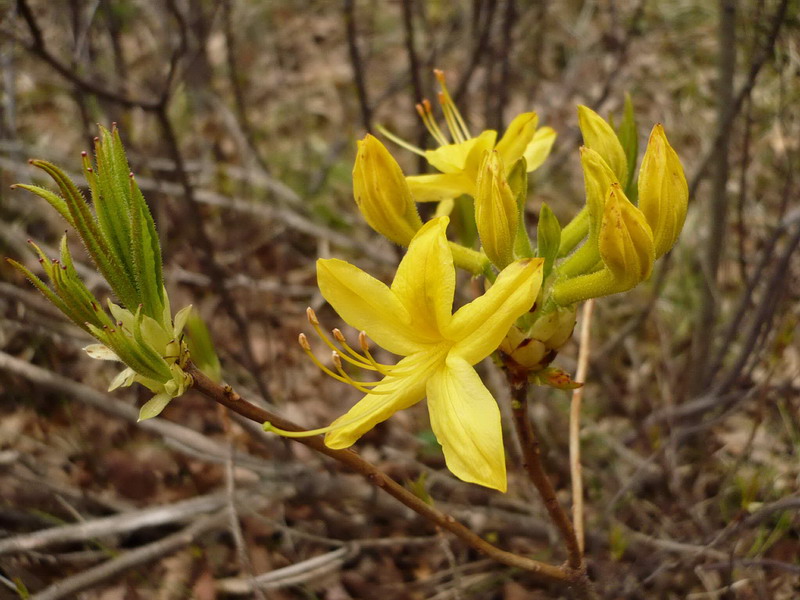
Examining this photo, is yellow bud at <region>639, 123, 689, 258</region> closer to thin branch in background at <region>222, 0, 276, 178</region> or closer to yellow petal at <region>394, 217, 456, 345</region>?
yellow petal at <region>394, 217, 456, 345</region>

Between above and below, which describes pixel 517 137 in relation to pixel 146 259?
above

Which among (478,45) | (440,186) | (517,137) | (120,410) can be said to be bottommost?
(120,410)

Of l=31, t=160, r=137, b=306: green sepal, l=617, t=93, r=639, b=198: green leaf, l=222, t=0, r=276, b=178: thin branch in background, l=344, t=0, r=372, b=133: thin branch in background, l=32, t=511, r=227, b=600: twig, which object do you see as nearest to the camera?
l=31, t=160, r=137, b=306: green sepal

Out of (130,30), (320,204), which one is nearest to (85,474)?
(320,204)

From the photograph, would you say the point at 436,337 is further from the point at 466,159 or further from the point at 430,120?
the point at 430,120

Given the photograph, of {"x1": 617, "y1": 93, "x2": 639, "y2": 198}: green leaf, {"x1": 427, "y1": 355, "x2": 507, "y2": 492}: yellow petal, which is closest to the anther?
{"x1": 427, "y1": 355, "x2": 507, "y2": 492}: yellow petal

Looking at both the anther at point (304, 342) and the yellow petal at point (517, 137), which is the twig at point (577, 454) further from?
the anther at point (304, 342)

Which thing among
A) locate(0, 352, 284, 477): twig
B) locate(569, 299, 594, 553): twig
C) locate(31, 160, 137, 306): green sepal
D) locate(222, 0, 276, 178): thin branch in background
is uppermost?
locate(222, 0, 276, 178): thin branch in background

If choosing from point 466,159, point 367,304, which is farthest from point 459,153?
point 367,304
